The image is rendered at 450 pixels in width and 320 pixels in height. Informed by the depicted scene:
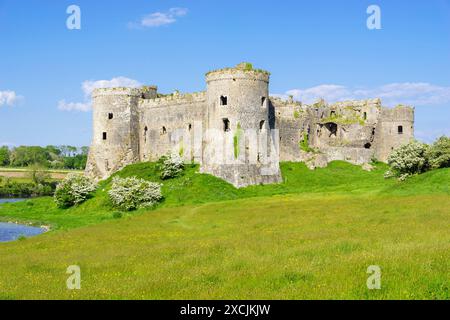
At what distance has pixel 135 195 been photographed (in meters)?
53.8

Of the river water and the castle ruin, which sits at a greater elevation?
the castle ruin

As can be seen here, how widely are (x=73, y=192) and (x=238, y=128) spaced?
58.4 feet

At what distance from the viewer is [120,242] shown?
29.8 m

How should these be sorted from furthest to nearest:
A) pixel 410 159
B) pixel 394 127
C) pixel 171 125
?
1. pixel 394 127
2. pixel 171 125
3. pixel 410 159

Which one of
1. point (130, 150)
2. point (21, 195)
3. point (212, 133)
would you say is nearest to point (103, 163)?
point (130, 150)

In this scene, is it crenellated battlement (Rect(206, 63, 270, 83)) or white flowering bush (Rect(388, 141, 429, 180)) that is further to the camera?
crenellated battlement (Rect(206, 63, 270, 83))

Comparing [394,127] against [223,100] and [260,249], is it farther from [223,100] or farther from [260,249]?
[260,249]

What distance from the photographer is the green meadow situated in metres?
16.0

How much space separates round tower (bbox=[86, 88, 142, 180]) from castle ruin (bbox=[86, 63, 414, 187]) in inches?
4.7

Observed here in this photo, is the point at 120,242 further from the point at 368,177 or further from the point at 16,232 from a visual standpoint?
the point at 368,177
